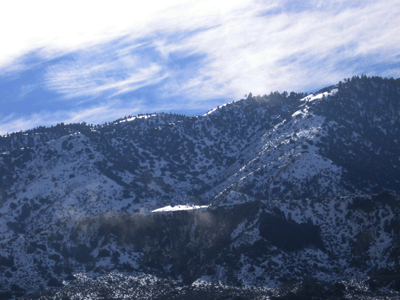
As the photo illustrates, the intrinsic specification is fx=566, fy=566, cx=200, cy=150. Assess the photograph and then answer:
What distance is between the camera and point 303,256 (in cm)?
13100

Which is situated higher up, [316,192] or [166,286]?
[316,192]

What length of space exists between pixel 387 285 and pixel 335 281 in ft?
39.8

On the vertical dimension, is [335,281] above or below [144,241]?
below

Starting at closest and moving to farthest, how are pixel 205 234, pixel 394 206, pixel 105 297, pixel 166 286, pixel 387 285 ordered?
pixel 387 285 < pixel 105 297 < pixel 166 286 < pixel 394 206 < pixel 205 234

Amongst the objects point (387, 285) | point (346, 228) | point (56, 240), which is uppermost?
point (56, 240)

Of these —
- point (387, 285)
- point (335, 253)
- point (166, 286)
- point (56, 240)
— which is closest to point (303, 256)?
point (335, 253)

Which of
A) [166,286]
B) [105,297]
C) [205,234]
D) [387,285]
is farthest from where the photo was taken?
[205,234]

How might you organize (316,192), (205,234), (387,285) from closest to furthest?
(387,285)
(205,234)
(316,192)

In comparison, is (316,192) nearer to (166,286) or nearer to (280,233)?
(280,233)

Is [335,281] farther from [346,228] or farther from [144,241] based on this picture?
[144,241]

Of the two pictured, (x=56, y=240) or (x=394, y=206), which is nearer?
(x=394, y=206)

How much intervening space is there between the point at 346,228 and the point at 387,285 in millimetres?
28553

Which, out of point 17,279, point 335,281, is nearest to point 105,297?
point 17,279

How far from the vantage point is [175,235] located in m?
152
